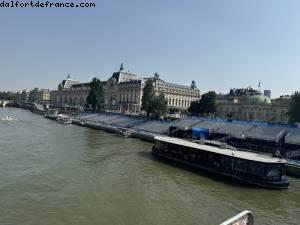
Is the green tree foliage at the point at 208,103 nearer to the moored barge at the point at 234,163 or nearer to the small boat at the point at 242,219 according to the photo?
the moored barge at the point at 234,163

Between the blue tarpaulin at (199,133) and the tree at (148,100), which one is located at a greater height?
the tree at (148,100)

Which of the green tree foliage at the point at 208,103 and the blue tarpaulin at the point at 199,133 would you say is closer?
the blue tarpaulin at the point at 199,133

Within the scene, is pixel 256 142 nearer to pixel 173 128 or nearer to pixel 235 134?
pixel 235 134

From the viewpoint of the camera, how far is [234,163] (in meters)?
35.5

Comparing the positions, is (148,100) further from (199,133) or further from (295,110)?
(295,110)

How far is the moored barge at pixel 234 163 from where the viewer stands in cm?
3278

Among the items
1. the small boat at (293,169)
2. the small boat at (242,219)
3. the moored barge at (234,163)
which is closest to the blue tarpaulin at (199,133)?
the moored barge at (234,163)

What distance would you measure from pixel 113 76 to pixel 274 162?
148 metres

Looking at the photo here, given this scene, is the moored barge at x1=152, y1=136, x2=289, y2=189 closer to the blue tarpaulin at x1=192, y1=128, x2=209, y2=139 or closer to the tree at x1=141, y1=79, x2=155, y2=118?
the blue tarpaulin at x1=192, y1=128, x2=209, y2=139

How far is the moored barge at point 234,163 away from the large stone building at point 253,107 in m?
83.8

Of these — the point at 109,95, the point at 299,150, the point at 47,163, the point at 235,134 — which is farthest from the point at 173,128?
the point at 109,95

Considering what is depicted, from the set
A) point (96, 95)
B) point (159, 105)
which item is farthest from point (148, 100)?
point (96, 95)

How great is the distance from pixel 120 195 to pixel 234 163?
14.7 meters

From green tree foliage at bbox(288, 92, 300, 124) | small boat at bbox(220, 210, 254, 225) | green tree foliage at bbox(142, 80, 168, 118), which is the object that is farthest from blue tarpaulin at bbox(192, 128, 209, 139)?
small boat at bbox(220, 210, 254, 225)
